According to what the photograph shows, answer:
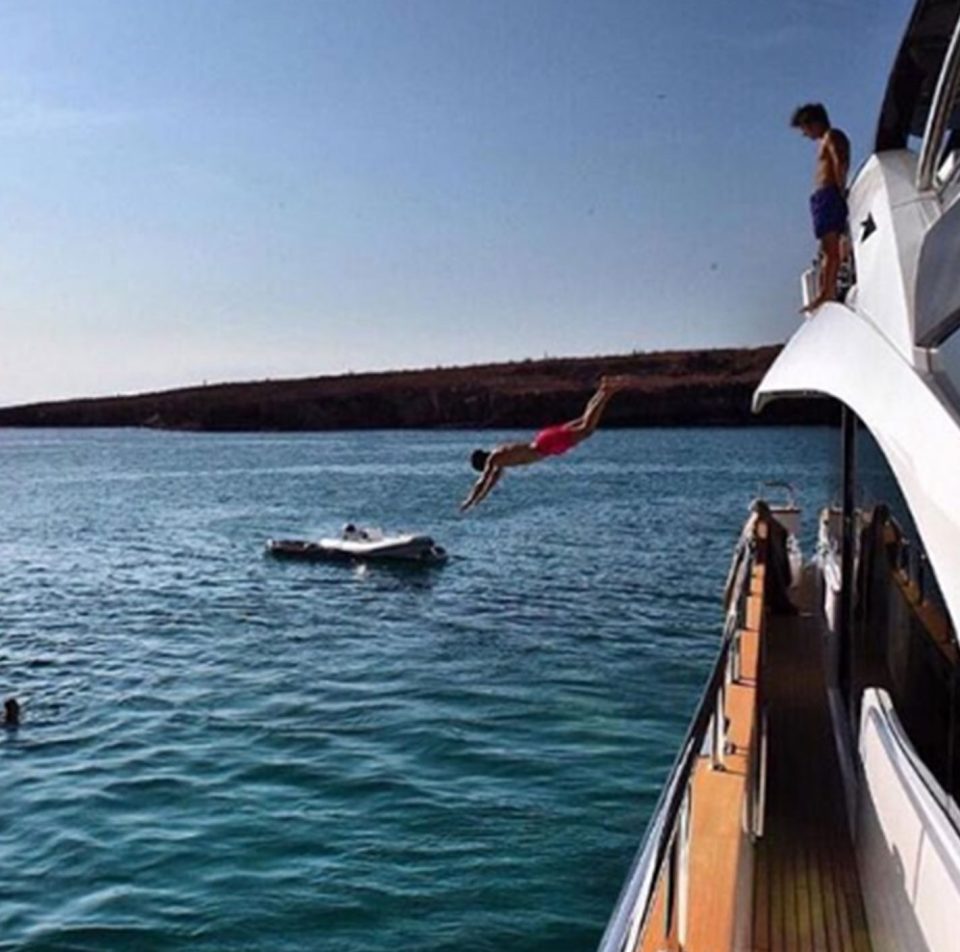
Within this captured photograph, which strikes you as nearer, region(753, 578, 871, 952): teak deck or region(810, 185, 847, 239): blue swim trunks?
region(753, 578, 871, 952): teak deck

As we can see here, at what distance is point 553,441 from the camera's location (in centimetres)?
602

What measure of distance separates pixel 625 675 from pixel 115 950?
494 inches

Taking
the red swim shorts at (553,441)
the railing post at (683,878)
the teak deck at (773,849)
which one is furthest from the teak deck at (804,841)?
the red swim shorts at (553,441)

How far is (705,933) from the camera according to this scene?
11.5ft

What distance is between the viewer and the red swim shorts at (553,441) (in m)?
5.98

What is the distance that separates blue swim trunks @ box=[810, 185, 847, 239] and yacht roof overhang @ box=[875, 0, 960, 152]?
0.74m

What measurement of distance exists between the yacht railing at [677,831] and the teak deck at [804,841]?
0.19 m

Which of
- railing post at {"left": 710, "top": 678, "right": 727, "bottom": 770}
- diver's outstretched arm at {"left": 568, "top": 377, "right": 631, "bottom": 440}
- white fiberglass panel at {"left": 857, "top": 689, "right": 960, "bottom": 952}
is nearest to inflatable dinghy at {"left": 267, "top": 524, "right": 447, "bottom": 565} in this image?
diver's outstretched arm at {"left": 568, "top": 377, "right": 631, "bottom": 440}

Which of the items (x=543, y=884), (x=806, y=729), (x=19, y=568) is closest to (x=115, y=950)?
(x=543, y=884)

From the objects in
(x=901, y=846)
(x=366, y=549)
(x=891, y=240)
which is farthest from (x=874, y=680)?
(x=366, y=549)

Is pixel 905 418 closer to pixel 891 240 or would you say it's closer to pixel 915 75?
pixel 891 240

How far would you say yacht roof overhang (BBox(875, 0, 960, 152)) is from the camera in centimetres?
475

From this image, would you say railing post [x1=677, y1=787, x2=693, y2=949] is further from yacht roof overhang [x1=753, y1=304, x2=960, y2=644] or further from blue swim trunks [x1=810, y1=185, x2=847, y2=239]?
blue swim trunks [x1=810, y1=185, x2=847, y2=239]

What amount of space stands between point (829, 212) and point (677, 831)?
3925 mm
